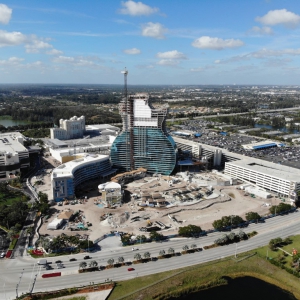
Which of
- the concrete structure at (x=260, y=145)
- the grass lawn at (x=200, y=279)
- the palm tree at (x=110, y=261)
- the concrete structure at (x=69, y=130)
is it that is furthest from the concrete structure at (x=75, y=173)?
the concrete structure at (x=260, y=145)

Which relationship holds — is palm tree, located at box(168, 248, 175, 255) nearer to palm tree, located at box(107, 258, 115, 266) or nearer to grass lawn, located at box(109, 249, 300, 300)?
grass lawn, located at box(109, 249, 300, 300)

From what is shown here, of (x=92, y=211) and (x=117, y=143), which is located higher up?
(x=117, y=143)

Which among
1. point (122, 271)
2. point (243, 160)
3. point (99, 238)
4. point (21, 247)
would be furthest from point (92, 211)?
point (243, 160)

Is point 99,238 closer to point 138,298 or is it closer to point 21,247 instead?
point 21,247

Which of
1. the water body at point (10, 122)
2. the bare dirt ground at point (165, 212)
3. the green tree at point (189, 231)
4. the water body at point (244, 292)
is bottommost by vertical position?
the water body at point (244, 292)

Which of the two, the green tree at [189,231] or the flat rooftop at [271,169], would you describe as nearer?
the green tree at [189,231]

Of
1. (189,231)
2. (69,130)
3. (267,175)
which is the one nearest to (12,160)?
(69,130)

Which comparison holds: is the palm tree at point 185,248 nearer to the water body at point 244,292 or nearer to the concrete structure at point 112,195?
A: the water body at point 244,292

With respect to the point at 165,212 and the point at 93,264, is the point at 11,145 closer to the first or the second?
the point at 165,212
